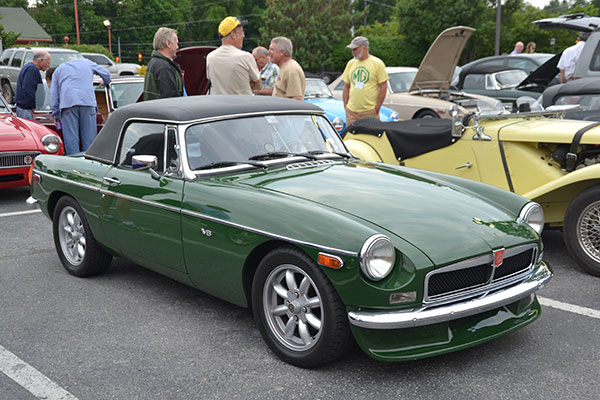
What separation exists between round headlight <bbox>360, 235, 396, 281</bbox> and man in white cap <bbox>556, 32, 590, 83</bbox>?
8.96 meters

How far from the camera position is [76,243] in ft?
17.6

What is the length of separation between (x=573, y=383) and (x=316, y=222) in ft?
5.10

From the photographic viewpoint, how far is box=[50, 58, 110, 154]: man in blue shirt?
352 inches

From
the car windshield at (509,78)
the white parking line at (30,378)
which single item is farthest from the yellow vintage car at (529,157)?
the car windshield at (509,78)

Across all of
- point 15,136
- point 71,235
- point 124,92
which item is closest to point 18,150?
point 15,136

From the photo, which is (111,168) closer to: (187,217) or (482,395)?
(187,217)

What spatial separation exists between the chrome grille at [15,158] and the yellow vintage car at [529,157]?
4.24 m

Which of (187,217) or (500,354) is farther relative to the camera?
(187,217)

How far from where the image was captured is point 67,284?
513 cm

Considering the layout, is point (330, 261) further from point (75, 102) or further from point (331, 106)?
point (331, 106)

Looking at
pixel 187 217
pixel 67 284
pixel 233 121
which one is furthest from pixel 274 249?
pixel 67 284

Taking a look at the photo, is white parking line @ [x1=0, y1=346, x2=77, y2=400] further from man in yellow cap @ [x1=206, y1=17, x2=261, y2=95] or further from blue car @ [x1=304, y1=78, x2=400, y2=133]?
blue car @ [x1=304, y1=78, x2=400, y2=133]

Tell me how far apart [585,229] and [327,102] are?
7.44m

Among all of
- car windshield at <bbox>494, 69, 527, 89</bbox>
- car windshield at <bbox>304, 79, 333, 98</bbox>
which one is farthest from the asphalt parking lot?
car windshield at <bbox>494, 69, 527, 89</bbox>
